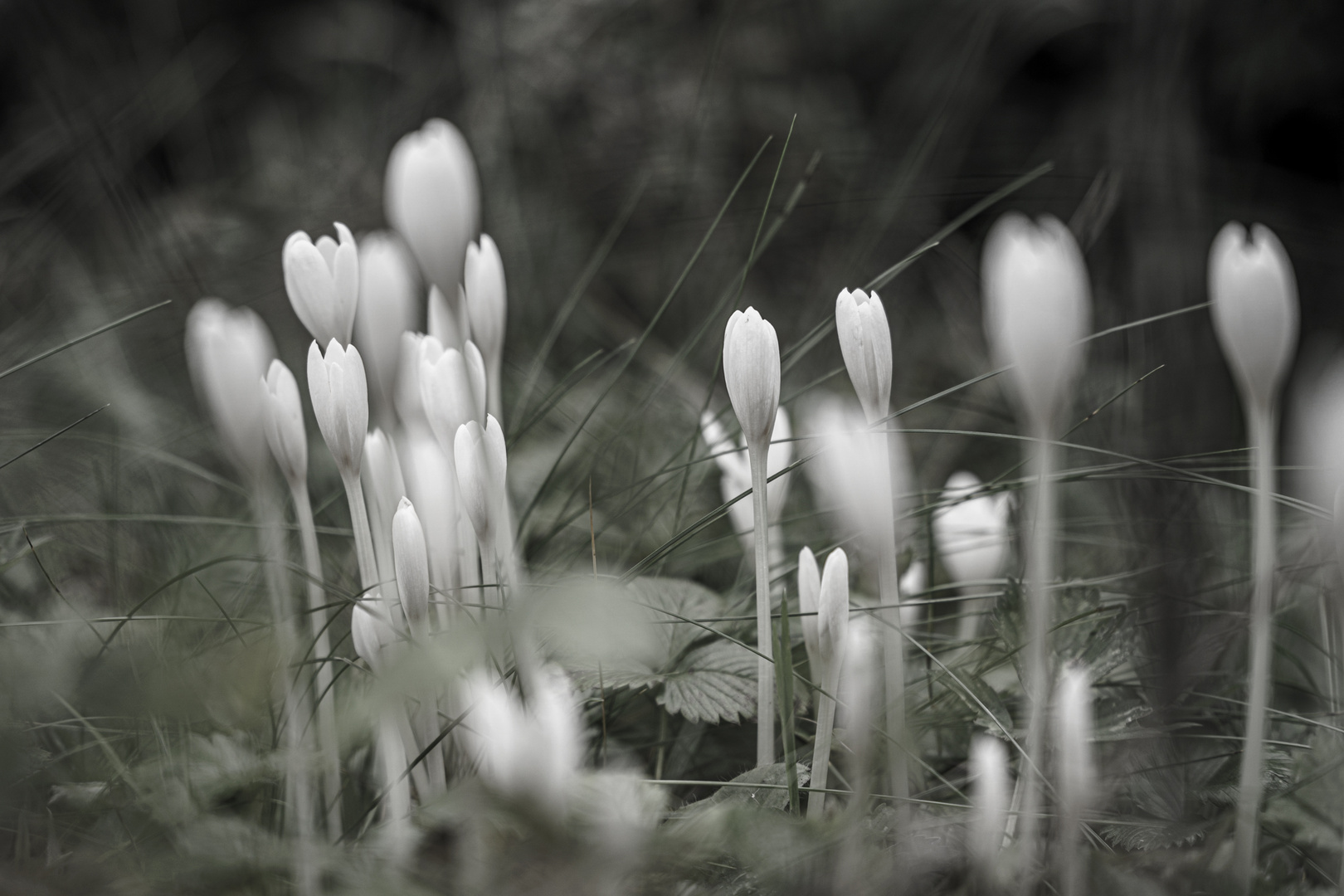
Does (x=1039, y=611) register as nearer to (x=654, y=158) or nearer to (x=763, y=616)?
(x=763, y=616)

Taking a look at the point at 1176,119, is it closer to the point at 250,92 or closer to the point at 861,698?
the point at 861,698

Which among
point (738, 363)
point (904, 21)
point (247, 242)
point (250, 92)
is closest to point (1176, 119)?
point (738, 363)

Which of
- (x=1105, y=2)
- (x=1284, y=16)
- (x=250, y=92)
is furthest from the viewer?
(x=250, y=92)

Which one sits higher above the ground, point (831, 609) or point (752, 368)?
point (752, 368)

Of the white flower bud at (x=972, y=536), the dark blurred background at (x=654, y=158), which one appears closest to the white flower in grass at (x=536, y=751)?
the white flower bud at (x=972, y=536)

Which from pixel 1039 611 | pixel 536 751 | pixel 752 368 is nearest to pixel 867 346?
pixel 752 368

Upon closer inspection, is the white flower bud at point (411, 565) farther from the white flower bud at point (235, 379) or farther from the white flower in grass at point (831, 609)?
the white flower in grass at point (831, 609)
